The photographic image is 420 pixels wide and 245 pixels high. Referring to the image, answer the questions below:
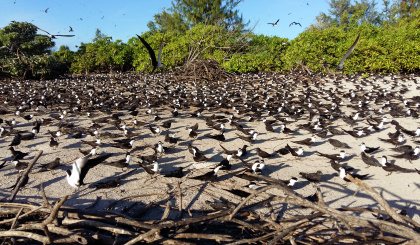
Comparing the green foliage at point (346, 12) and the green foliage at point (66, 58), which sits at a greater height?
the green foliage at point (346, 12)

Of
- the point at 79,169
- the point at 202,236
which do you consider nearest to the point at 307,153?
the point at 202,236

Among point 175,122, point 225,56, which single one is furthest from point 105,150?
point 225,56

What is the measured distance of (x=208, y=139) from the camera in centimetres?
769

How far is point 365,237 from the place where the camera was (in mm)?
2764

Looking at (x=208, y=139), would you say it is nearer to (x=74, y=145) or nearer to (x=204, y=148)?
(x=204, y=148)

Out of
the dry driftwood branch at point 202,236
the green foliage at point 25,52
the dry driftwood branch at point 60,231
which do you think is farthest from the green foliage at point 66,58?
the dry driftwood branch at point 202,236

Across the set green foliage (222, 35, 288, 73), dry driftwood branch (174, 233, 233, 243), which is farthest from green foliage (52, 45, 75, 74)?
dry driftwood branch (174, 233, 233, 243)

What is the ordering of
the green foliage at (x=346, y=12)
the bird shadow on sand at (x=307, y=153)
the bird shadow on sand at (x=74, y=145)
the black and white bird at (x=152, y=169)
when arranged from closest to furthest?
the black and white bird at (x=152, y=169)
the bird shadow on sand at (x=307, y=153)
the bird shadow on sand at (x=74, y=145)
the green foliage at (x=346, y=12)

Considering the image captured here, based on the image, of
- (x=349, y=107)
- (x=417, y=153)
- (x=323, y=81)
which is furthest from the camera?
(x=323, y=81)

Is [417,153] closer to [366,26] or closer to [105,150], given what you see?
[105,150]

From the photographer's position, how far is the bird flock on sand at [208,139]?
5.33 metres

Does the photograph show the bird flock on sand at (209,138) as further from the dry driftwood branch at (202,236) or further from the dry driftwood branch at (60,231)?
the dry driftwood branch at (202,236)

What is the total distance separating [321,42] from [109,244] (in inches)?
759

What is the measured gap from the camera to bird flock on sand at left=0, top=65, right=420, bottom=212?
533cm
